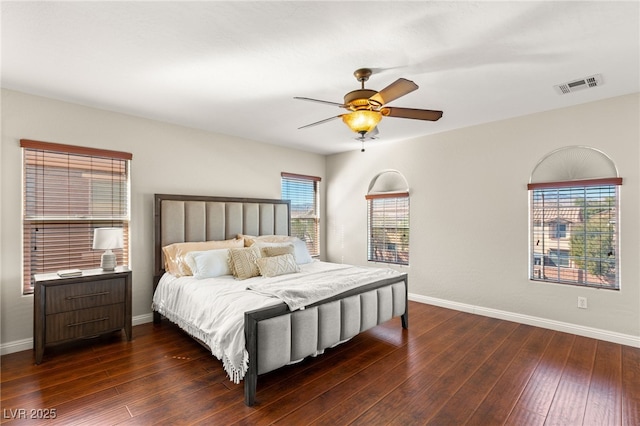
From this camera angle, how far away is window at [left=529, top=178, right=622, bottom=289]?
348 cm

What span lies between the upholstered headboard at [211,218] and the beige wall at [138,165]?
17 cm

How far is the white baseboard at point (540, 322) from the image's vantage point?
11.0 ft

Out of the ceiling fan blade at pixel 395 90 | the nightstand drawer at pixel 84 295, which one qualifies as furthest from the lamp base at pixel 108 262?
the ceiling fan blade at pixel 395 90

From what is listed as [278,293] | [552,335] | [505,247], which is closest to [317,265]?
[278,293]

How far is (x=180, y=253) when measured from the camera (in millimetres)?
3809

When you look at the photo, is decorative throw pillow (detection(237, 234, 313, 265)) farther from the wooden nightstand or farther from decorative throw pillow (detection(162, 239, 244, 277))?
the wooden nightstand

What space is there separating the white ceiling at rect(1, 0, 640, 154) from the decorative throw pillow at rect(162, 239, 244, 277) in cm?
163

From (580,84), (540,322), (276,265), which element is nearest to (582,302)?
(540,322)

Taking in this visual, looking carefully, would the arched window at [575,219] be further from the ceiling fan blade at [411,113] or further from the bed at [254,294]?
the ceiling fan blade at [411,113]

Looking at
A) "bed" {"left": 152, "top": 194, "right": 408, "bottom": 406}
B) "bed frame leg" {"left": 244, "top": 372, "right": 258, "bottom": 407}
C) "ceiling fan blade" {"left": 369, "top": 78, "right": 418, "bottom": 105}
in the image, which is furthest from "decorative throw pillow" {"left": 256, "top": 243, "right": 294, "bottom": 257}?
"ceiling fan blade" {"left": 369, "top": 78, "right": 418, "bottom": 105}

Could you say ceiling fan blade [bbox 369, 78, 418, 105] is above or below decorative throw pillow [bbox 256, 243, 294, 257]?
above

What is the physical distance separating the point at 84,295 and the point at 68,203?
1.05m

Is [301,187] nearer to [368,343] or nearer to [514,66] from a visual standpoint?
[368,343]

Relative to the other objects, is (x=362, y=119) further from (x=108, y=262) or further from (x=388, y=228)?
(x=388, y=228)
